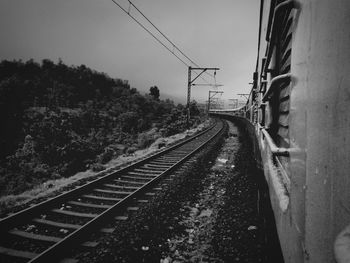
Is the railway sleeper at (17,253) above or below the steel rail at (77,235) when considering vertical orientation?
below

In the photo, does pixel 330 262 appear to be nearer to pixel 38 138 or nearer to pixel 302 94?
pixel 302 94

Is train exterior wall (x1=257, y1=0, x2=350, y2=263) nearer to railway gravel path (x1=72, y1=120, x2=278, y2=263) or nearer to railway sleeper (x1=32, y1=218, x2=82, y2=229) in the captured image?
railway gravel path (x1=72, y1=120, x2=278, y2=263)

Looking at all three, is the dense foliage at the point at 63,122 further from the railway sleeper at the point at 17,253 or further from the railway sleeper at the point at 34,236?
the railway sleeper at the point at 17,253

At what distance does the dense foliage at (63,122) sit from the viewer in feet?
46.8

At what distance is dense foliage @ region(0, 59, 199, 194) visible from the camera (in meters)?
14.3

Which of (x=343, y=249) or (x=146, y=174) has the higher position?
(x=343, y=249)

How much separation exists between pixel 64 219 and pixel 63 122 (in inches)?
782

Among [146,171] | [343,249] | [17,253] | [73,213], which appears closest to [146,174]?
[146,171]

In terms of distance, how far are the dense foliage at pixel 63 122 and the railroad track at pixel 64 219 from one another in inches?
167

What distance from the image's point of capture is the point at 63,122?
74.5 ft

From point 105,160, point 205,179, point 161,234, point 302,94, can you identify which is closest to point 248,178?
point 205,179

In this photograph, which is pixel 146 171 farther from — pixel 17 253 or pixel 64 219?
pixel 17 253

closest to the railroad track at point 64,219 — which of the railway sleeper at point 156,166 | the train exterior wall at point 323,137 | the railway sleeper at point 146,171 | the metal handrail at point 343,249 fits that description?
the railway sleeper at point 146,171

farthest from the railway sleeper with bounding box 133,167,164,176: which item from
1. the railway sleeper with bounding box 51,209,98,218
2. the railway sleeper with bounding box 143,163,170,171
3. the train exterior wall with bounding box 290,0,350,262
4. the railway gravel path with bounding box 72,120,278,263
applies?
the train exterior wall with bounding box 290,0,350,262
